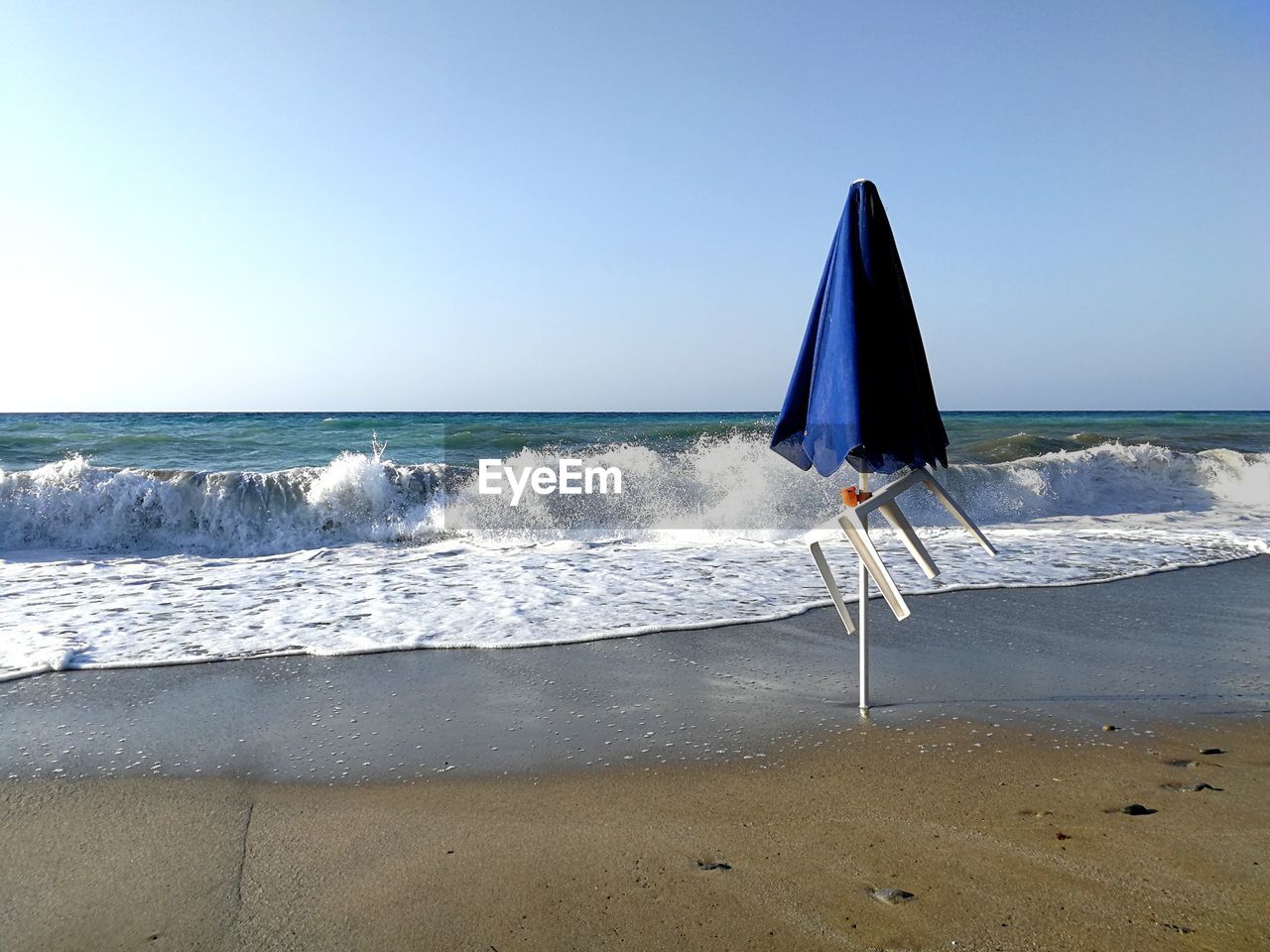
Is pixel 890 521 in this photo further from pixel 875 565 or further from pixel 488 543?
pixel 488 543

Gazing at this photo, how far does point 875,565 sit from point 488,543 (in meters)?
6.92

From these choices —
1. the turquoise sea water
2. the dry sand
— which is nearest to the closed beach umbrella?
the dry sand

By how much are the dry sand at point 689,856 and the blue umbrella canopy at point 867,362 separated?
1.32m

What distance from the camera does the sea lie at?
5750mm

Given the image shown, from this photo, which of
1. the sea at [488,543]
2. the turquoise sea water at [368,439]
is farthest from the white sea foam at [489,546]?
the turquoise sea water at [368,439]

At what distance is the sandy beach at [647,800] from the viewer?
228 centimetres

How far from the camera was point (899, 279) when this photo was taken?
11.1ft

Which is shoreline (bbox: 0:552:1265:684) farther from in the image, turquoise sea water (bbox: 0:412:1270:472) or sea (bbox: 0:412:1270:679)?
turquoise sea water (bbox: 0:412:1270:472)

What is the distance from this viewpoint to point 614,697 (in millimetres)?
4195

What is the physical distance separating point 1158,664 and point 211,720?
5152 millimetres

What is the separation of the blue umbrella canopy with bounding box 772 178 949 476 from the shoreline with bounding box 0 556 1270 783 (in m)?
1.37

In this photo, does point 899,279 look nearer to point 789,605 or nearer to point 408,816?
point 408,816

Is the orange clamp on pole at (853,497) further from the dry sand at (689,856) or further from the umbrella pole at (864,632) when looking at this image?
the dry sand at (689,856)

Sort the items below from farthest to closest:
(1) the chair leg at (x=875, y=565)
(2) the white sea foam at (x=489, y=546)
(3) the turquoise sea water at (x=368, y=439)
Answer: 1. (3) the turquoise sea water at (x=368, y=439)
2. (2) the white sea foam at (x=489, y=546)
3. (1) the chair leg at (x=875, y=565)
